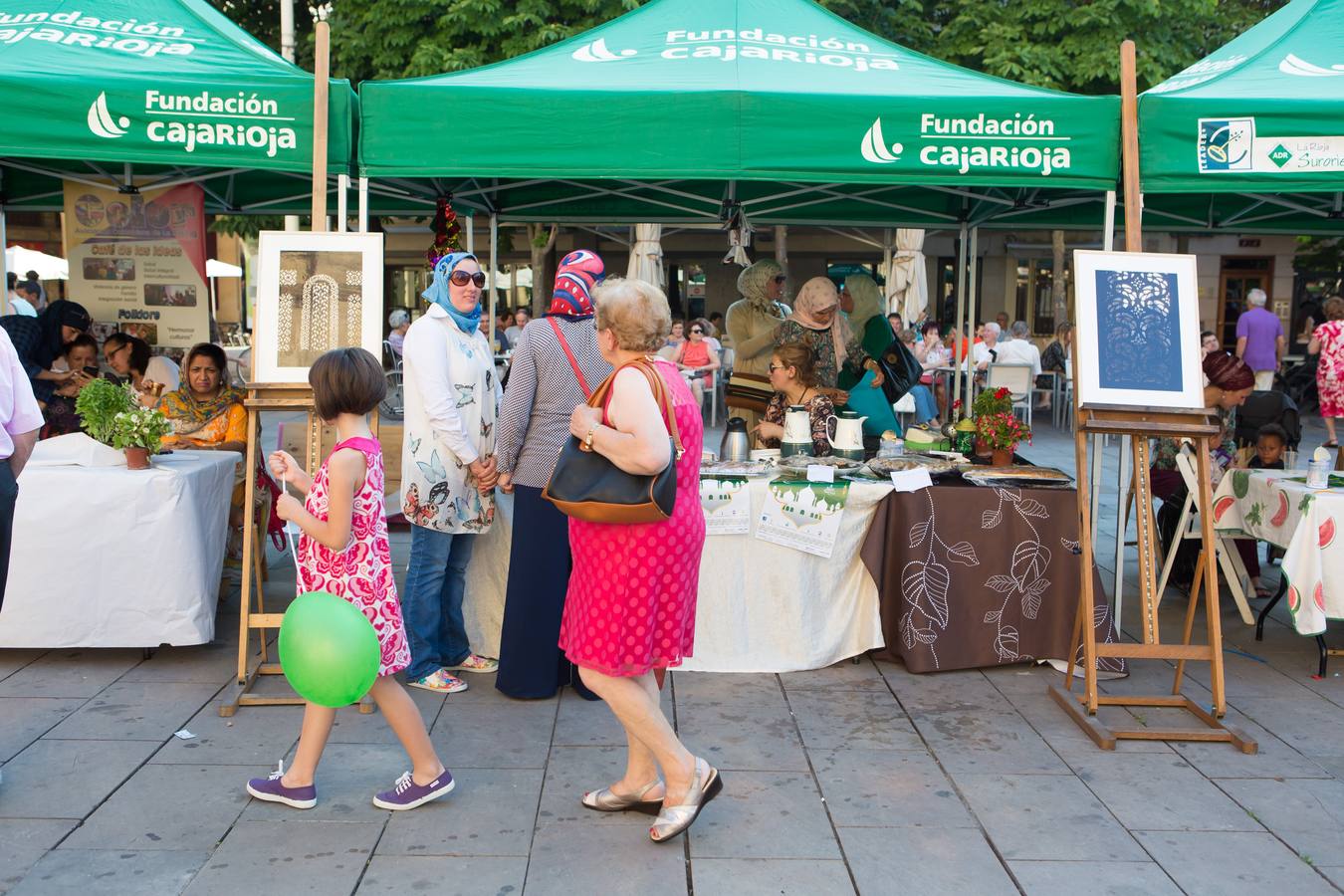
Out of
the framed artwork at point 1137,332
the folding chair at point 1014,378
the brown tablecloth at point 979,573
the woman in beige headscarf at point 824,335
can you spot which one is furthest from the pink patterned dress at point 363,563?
the folding chair at point 1014,378

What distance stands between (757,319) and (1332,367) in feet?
25.7

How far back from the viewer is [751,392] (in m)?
6.02

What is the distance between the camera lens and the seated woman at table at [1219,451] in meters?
6.11

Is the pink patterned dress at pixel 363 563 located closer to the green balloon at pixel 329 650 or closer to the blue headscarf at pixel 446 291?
the green balloon at pixel 329 650

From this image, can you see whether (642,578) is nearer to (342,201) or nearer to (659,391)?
(659,391)

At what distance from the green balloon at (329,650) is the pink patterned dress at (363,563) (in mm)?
169

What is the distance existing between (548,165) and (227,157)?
50.9 inches

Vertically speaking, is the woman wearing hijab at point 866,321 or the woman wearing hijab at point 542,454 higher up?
the woman wearing hijab at point 866,321

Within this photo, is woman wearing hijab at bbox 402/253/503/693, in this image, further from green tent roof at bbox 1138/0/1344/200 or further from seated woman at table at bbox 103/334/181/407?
green tent roof at bbox 1138/0/1344/200

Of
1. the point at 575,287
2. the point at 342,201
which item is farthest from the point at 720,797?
the point at 342,201

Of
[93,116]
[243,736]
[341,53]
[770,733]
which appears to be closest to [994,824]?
A: [770,733]

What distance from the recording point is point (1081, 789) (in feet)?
12.1

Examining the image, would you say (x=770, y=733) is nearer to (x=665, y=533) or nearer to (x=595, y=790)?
(x=595, y=790)

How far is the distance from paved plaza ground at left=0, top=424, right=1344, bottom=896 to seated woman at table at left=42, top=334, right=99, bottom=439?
1.97 meters
